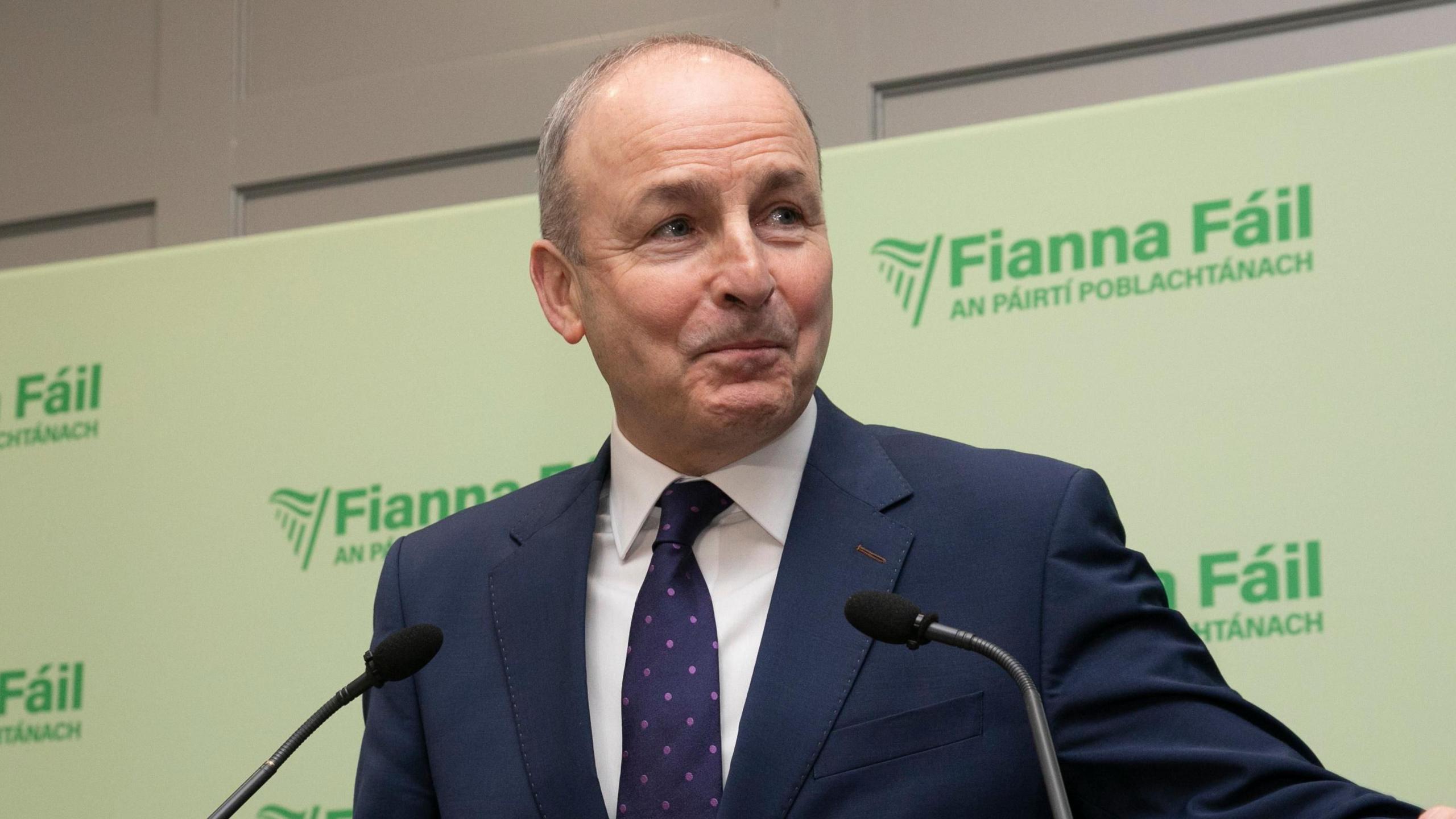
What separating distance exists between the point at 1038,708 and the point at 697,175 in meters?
0.69

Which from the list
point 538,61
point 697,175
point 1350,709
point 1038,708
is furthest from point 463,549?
point 538,61

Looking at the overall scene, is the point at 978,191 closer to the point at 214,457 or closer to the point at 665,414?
the point at 665,414

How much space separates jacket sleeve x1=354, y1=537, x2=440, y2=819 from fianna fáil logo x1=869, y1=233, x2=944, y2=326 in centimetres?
103

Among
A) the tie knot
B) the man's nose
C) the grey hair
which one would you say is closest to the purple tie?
the tie knot

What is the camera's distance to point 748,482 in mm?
1806

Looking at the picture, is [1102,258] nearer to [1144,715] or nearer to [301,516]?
[1144,715]

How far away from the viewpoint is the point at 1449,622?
6.94 feet

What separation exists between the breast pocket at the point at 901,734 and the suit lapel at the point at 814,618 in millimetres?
17

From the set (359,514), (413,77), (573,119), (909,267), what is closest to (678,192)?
(573,119)

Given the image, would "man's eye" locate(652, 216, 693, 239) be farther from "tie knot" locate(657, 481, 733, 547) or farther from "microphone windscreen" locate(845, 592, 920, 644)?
Result: "microphone windscreen" locate(845, 592, 920, 644)

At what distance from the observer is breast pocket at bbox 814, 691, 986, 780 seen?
1.57 m

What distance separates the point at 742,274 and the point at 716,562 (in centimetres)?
32

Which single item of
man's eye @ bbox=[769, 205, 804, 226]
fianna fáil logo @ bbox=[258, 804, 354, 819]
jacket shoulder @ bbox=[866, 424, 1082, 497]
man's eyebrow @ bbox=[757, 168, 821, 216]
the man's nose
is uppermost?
man's eyebrow @ bbox=[757, 168, 821, 216]

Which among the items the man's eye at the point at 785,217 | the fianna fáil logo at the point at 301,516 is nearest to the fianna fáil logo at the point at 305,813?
the fianna fáil logo at the point at 301,516
